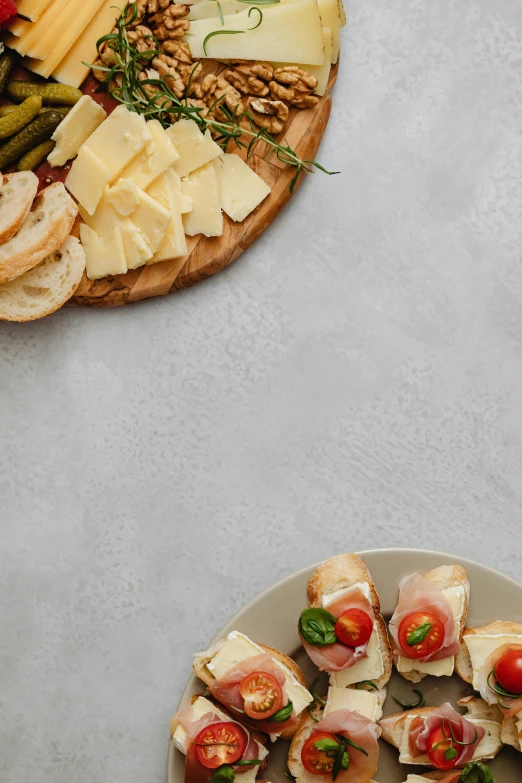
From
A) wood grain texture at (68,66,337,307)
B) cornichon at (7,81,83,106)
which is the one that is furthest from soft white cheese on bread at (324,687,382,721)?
cornichon at (7,81,83,106)

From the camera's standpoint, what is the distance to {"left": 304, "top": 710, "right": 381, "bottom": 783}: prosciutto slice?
6.66ft

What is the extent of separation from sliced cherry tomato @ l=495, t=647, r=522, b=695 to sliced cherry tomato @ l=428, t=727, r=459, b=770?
0.20m

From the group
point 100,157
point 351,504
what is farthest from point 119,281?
point 351,504

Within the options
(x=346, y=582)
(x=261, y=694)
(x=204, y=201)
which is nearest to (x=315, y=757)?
(x=261, y=694)

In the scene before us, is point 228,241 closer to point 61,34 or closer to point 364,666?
point 61,34

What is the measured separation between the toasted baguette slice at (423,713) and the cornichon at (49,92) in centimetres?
186

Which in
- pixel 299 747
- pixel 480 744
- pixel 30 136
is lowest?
pixel 480 744

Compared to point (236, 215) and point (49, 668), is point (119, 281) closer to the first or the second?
point (236, 215)

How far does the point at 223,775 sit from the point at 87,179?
5.15ft

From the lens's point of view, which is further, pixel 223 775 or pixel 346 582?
pixel 346 582

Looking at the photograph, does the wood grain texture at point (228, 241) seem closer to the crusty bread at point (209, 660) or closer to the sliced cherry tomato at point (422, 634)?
the crusty bread at point (209, 660)

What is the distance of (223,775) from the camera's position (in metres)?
2.00

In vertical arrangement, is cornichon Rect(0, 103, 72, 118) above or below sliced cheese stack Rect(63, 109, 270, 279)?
above

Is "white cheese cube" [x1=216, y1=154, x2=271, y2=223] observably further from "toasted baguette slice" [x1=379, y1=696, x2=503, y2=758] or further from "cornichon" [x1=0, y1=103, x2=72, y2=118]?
"toasted baguette slice" [x1=379, y1=696, x2=503, y2=758]
